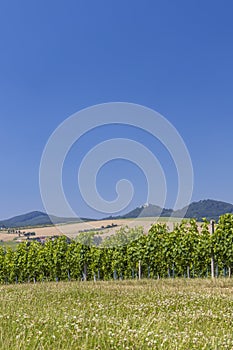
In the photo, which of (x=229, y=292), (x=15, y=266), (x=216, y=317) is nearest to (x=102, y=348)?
(x=216, y=317)

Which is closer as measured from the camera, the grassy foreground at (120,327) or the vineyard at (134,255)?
the grassy foreground at (120,327)

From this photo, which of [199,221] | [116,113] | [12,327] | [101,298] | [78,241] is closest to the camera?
[12,327]

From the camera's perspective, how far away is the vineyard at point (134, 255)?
26766 millimetres

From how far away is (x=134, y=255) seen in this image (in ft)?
97.6

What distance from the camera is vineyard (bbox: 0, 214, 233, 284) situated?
26766mm

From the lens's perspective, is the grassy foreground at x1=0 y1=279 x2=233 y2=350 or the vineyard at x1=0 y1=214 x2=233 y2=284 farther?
the vineyard at x1=0 y1=214 x2=233 y2=284

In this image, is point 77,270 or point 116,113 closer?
point 116,113

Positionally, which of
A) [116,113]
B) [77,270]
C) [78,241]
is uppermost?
[116,113]

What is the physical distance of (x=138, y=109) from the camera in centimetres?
2166

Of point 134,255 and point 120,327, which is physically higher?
point 120,327

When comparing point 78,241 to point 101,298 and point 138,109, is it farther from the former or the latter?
point 101,298

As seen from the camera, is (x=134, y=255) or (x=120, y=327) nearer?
(x=120, y=327)

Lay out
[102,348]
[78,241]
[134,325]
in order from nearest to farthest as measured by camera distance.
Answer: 1. [102,348]
2. [134,325]
3. [78,241]

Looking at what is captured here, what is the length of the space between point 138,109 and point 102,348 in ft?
57.0
